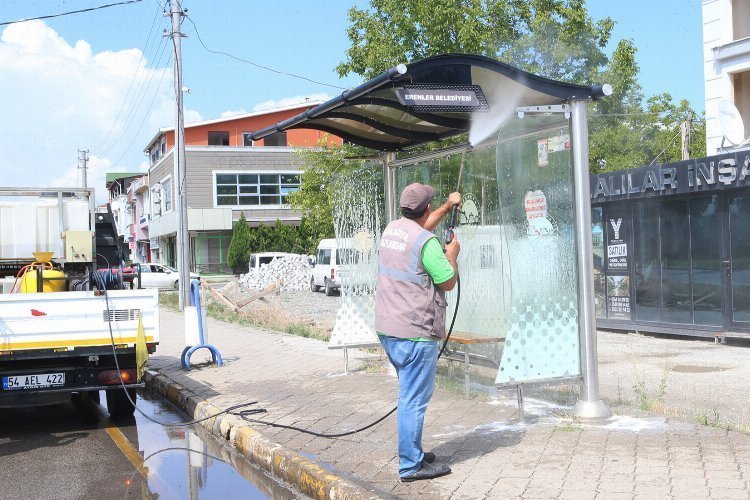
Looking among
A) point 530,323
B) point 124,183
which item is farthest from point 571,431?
point 124,183

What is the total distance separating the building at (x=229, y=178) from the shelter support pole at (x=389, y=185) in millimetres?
36989

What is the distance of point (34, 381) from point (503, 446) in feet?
15.5

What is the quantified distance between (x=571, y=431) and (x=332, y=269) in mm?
24468

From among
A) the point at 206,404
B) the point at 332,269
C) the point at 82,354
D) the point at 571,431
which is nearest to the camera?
the point at 571,431

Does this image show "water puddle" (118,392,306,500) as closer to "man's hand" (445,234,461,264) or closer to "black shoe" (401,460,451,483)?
"black shoe" (401,460,451,483)

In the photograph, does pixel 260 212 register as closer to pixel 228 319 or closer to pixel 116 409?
pixel 228 319

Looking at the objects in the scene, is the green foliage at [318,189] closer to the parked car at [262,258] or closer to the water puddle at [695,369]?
the parked car at [262,258]

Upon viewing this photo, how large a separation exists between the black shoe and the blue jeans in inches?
1.2

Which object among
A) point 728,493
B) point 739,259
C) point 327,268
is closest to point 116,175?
point 327,268

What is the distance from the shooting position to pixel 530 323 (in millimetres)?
7109

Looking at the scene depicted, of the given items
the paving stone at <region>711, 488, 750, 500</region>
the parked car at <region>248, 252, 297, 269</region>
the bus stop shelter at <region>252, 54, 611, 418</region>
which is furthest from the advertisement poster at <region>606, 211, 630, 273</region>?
the parked car at <region>248, 252, 297, 269</region>

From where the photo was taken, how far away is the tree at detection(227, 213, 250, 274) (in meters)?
47.3

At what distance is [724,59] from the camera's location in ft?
62.9

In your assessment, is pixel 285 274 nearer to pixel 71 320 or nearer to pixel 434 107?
pixel 71 320
